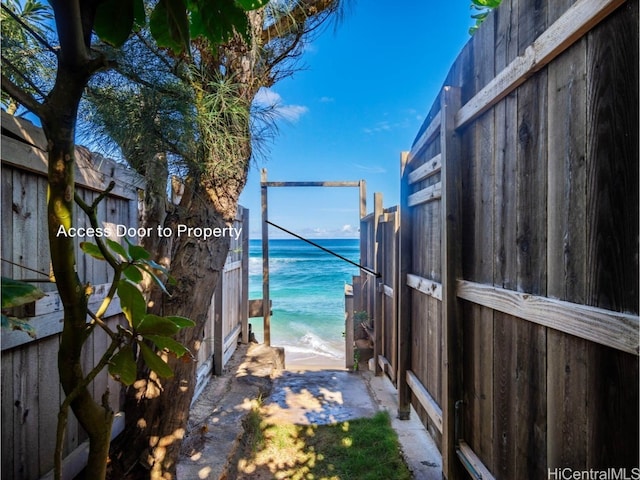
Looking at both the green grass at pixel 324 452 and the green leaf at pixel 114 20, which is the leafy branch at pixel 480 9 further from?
the green grass at pixel 324 452

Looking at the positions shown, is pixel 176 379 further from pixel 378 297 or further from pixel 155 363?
pixel 378 297

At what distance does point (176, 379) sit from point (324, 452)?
3.87 feet

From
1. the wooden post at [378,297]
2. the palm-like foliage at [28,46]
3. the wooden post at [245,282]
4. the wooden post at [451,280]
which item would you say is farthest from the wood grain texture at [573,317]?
the wooden post at [245,282]

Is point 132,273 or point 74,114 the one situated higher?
point 74,114

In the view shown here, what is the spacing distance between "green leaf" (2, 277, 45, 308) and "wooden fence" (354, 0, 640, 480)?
1168 mm

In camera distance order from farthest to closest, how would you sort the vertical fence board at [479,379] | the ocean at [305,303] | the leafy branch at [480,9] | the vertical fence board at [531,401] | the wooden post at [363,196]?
1. the ocean at [305,303]
2. the wooden post at [363,196]
3. the leafy branch at [480,9]
4. the vertical fence board at [479,379]
5. the vertical fence board at [531,401]

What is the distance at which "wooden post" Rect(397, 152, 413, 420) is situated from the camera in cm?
Result: 252

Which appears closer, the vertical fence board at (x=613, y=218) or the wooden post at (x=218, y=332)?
the vertical fence board at (x=613, y=218)

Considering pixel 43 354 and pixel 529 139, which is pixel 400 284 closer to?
pixel 529 139

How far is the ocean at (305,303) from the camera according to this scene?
9000 millimetres

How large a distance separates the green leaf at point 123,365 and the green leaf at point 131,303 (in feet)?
0.23

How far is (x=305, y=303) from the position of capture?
16594 millimetres

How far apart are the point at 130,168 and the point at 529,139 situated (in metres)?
1.78

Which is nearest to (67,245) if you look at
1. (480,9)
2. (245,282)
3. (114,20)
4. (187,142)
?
(114,20)
